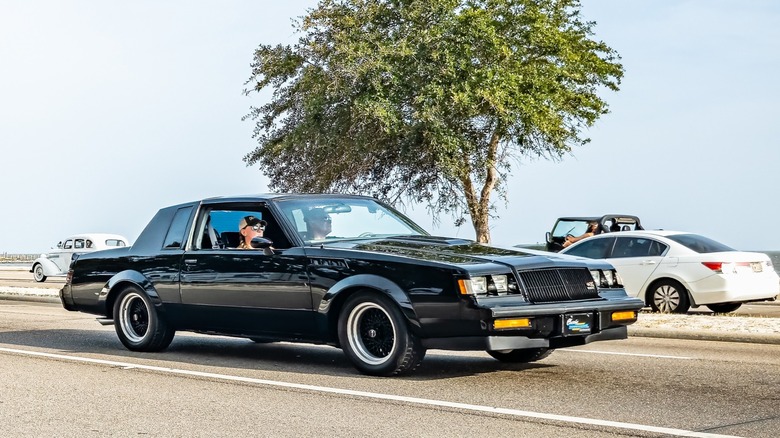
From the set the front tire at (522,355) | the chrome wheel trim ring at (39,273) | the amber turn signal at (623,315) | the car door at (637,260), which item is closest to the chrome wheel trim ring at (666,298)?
the car door at (637,260)

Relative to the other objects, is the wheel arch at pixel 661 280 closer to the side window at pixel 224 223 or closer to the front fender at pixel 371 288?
the side window at pixel 224 223

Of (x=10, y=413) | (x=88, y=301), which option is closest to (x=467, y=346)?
(x=10, y=413)

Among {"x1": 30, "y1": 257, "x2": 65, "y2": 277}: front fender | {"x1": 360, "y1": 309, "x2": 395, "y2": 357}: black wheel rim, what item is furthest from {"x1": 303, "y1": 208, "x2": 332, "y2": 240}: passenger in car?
{"x1": 30, "y1": 257, "x2": 65, "y2": 277}: front fender

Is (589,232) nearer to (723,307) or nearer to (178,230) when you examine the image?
(723,307)

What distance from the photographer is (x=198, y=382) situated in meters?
8.81

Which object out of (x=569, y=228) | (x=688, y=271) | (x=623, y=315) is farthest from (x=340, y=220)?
(x=569, y=228)

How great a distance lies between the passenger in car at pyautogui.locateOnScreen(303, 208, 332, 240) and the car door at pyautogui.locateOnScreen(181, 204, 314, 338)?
0.89 ft

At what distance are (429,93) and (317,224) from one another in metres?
21.9

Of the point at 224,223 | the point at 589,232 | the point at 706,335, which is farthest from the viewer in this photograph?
the point at 589,232

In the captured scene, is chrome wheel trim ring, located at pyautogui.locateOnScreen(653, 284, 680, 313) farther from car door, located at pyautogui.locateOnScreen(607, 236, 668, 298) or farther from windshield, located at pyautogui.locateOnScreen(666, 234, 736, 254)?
windshield, located at pyautogui.locateOnScreen(666, 234, 736, 254)

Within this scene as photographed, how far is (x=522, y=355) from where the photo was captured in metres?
9.82

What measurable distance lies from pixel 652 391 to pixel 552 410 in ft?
4.03

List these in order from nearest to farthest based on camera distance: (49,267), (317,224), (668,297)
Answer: (317,224)
(668,297)
(49,267)

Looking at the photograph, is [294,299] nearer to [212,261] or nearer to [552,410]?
[212,261]
